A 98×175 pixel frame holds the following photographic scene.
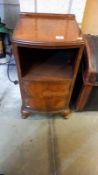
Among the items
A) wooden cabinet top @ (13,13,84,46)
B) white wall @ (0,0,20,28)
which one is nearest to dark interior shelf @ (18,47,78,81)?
wooden cabinet top @ (13,13,84,46)

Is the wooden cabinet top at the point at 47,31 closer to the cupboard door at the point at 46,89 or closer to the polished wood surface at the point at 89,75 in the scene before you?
the polished wood surface at the point at 89,75

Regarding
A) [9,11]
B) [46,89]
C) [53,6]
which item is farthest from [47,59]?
[9,11]

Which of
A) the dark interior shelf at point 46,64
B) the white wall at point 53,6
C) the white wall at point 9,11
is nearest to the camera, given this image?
the dark interior shelf at point 46,64

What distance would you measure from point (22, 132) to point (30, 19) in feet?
2.59

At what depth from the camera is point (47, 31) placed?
37.2 inches

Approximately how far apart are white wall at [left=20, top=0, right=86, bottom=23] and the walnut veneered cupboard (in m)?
0.14

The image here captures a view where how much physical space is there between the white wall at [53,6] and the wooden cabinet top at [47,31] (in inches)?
5.4

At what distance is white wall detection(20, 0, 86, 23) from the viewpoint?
1.21m

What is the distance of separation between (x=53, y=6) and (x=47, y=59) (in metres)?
0.40

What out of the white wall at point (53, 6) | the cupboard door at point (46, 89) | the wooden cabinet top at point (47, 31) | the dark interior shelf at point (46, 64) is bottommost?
the cupboard door at point (46, 89)

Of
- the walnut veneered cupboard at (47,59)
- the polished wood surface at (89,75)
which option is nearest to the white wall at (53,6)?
the walnut veneered cupboard at (47,59)

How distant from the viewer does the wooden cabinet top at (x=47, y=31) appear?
85cm

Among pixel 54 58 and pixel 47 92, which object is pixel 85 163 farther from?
pixel 54 58

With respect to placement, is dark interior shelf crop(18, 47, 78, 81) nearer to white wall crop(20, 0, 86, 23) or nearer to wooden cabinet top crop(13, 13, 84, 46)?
wooden cabinet top crop(13, 13, 84, 46)
